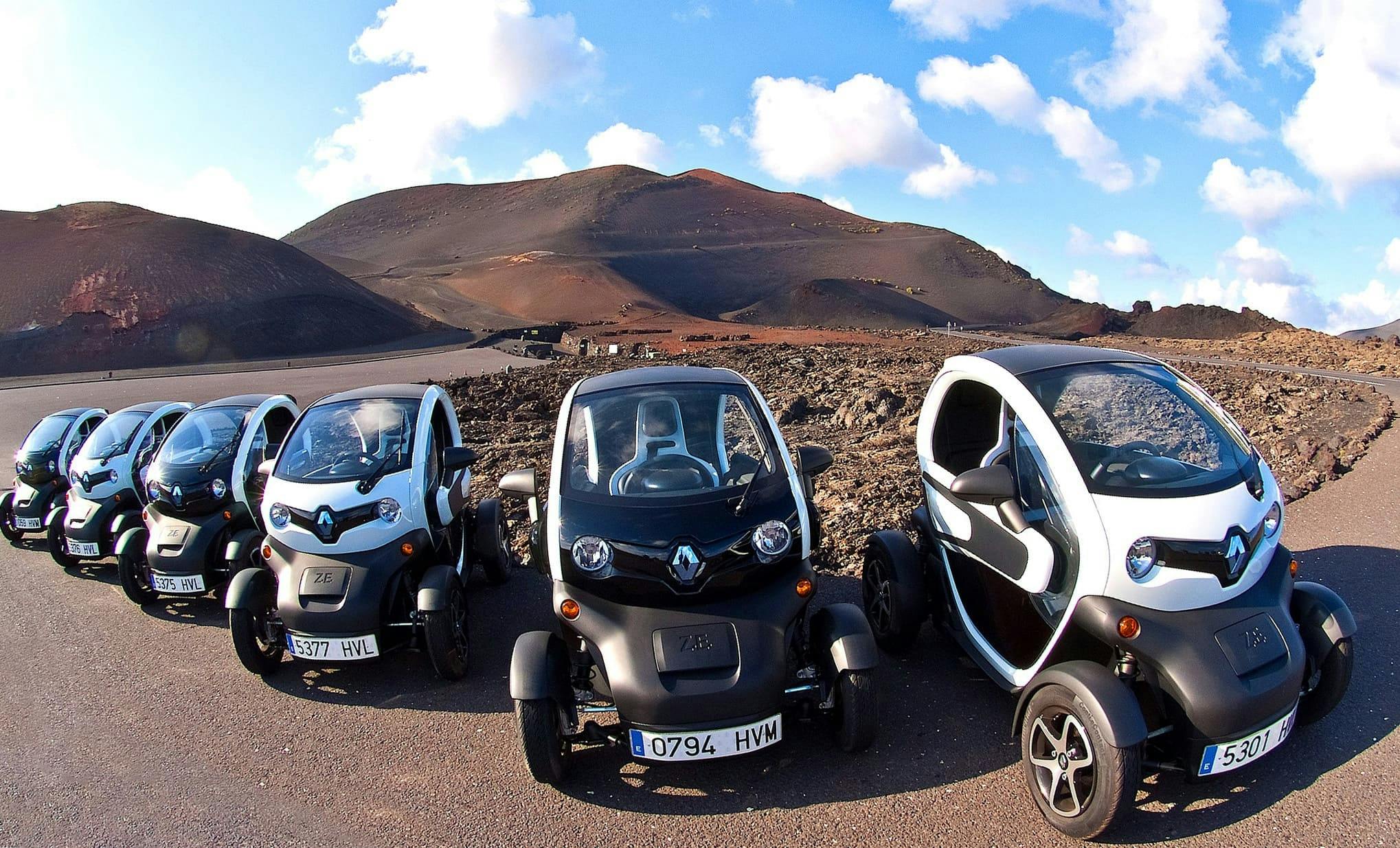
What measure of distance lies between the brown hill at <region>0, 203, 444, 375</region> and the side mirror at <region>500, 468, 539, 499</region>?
59590mm

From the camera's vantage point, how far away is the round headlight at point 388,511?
586 cm

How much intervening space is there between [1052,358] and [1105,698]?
2024 mm

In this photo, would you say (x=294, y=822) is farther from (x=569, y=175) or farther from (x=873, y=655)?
(x=569, y=175)

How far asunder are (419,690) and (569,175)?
186432 millimetres

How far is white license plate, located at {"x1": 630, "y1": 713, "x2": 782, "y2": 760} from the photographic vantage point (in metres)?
3.88

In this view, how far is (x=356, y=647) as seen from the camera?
17.9ft

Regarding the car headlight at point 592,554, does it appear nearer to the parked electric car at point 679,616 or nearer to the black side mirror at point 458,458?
the parked electric car at point 679,616

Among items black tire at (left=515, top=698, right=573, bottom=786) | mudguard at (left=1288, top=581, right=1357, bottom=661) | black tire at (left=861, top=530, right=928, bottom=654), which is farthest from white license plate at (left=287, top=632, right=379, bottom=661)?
mudguard at (left=1288, top=581, right=1357, bottom=661)

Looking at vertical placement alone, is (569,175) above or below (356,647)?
above

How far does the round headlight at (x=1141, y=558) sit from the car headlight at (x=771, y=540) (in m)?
1.61

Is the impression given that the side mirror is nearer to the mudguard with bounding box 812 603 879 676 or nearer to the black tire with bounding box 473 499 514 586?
the mudguard with bounding box 812 603 879 676

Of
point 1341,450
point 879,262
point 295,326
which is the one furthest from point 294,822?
Result: point 879,262

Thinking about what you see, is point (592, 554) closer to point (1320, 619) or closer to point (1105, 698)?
point (1105, 698)

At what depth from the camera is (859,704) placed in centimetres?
412
